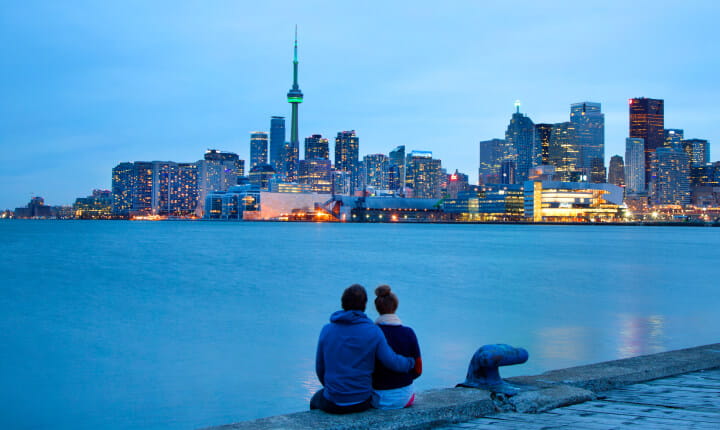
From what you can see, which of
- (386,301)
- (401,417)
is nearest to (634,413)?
(401,417)

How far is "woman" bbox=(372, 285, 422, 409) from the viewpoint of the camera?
261 inches

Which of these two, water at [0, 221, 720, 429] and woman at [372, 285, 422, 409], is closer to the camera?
woman at [372, 285, 422, 409]

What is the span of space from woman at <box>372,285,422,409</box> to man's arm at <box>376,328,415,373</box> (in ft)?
0.47

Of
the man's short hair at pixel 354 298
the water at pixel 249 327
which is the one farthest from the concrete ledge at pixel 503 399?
the water at pixel 249 327

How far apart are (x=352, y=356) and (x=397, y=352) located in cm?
61

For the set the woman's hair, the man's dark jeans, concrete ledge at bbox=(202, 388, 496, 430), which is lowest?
concrete ledge at bbox=(202, 388, 496, 430)

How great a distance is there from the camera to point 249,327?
24.0 m

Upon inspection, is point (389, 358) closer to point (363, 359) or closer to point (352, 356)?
point (363, 359)

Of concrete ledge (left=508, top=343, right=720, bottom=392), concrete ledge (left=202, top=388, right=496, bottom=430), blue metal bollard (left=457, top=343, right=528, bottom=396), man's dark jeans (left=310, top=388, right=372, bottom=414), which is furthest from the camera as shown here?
concrete ledge (left=508, top=343, right=720, bottom=392)

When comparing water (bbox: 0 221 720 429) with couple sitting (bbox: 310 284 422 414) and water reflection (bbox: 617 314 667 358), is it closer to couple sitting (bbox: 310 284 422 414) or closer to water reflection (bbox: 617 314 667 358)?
water reflection (bbox: 617 314 667 358)

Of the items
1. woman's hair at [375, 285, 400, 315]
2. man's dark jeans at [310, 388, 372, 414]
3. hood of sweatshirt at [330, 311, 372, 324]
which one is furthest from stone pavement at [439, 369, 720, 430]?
hood of sweatshirt at [330, 311, 372, 324]

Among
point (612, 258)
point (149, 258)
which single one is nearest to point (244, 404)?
point (149, 258)

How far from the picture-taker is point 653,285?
40.7 m

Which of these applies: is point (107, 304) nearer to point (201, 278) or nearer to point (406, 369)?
point (201, 278)
